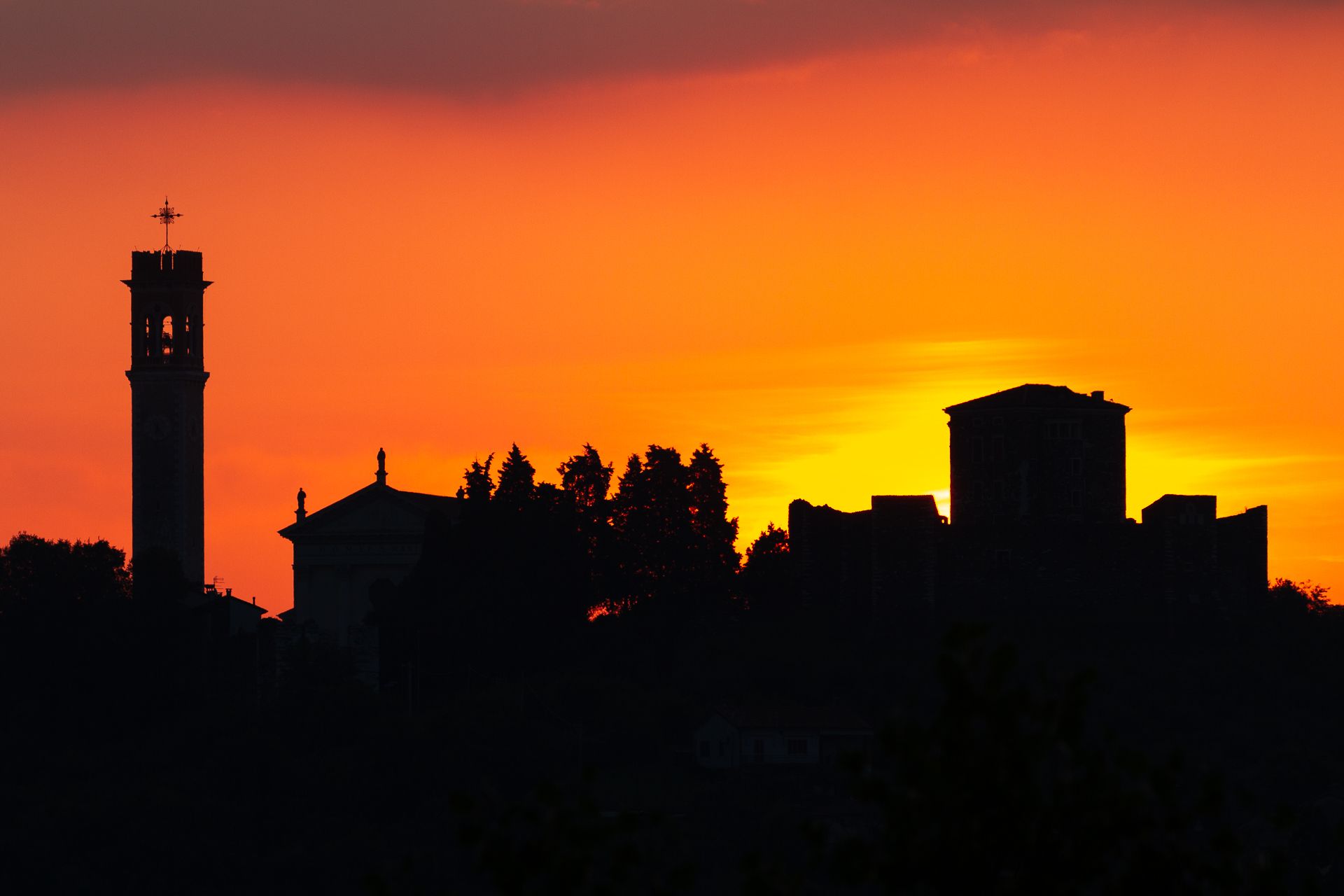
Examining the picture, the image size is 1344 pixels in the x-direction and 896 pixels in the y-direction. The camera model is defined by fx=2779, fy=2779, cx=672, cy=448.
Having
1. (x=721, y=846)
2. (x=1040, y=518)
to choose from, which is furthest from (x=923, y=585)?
(x=721, y=846)

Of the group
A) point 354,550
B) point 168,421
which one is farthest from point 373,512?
point 168,421

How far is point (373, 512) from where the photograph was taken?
104 meters

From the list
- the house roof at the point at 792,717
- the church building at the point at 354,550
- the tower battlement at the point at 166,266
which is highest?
the tower battlement at the point at 166,266

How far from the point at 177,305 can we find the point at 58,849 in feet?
89.6

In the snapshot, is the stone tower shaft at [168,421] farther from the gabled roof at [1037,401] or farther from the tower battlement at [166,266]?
the gabled roof at [1037,401]

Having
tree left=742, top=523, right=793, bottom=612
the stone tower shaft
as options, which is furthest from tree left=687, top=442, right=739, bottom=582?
the stone tower shaft

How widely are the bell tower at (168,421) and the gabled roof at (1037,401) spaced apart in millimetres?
33767

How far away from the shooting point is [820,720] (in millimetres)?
92562

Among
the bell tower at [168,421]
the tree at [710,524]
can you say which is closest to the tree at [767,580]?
the tree at [710,524]

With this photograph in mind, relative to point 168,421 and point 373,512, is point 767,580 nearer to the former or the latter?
point 373,512

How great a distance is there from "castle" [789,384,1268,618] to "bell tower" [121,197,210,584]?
30.1 m

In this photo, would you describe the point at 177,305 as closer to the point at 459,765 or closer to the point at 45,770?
the point at 45,770

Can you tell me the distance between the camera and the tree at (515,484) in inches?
3730

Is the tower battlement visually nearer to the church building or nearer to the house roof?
the church building
